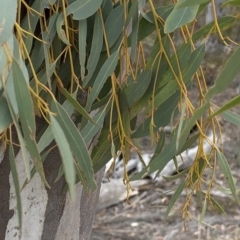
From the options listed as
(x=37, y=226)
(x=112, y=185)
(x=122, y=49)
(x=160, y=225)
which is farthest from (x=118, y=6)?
(x=112, y=185)

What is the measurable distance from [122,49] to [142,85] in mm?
79

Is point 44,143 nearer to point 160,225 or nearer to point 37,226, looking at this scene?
point 37,226

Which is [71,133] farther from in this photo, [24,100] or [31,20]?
[31,20]

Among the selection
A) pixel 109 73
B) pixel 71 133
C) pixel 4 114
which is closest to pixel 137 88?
pixel 109 73

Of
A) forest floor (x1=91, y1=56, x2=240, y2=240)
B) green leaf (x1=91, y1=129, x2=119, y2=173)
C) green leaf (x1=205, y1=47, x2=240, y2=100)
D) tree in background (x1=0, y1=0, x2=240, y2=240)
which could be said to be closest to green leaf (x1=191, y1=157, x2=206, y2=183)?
tree in background (x1=0, y1=0, x2=240, y2=240)

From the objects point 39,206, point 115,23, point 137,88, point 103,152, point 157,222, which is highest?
point 115,23

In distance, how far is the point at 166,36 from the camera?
0.85m

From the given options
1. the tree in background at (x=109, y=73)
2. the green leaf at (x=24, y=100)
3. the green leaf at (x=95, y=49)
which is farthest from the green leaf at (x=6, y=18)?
the green leaf at (x=95, y=49)

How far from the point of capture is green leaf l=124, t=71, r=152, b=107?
841mm

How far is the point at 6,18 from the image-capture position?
58cm

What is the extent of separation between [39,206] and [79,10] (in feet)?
1.30

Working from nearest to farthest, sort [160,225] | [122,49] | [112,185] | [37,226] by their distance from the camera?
[122,49]
[37,226]
[160,225]
[112,185]

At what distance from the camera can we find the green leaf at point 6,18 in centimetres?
56

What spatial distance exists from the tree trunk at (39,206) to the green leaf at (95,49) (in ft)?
0.71
